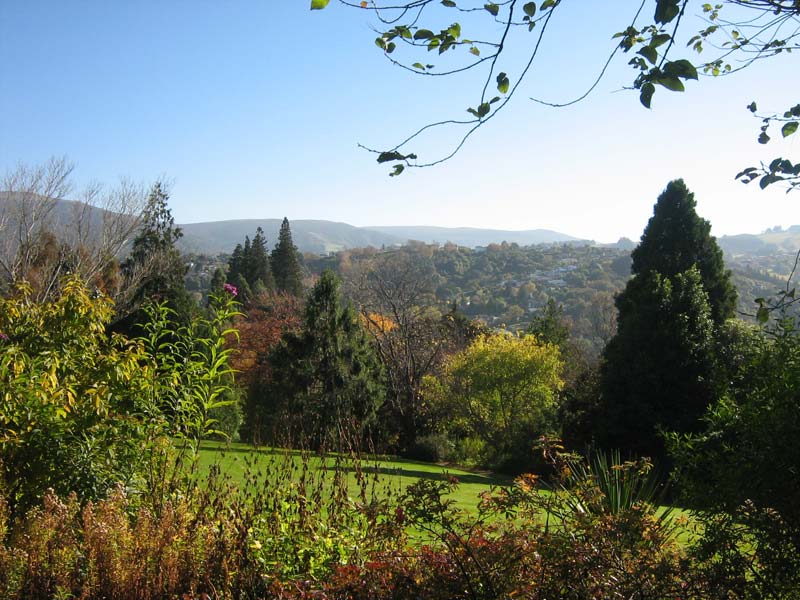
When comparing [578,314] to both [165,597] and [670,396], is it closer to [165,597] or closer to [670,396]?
[670,396]

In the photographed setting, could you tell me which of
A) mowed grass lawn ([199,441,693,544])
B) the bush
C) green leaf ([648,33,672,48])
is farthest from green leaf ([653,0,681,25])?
the bush

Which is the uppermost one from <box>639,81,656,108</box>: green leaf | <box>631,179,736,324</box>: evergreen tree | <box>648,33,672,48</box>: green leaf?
<box>631,179,736,324</box>: evergreen tree

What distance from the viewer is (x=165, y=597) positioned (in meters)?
2.83

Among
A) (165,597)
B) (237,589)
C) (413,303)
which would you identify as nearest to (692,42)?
(237,589)

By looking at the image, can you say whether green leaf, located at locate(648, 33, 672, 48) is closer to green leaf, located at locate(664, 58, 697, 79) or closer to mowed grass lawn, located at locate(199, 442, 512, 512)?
green leaf, located at locate(664, 58, 697, 79)

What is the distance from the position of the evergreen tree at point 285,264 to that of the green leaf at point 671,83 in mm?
41070

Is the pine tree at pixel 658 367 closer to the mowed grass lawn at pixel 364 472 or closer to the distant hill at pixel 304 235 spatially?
the mowed grass lawn at pixel 364 472

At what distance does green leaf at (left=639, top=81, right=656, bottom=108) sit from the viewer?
2.05 meters

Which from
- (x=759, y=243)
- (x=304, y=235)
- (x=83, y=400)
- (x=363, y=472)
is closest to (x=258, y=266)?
(x=363, y=472)

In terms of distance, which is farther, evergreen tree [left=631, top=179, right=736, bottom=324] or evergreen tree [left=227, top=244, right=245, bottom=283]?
evergreen tree [left=227, top=244, right=245, bottom=283]

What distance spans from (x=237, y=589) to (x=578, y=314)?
56.3 metres

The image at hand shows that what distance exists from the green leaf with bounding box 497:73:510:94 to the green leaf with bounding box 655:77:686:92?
0.61 metres

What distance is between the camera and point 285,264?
143ft

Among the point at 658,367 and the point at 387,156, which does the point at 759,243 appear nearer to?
the point at 658,367
